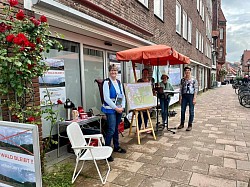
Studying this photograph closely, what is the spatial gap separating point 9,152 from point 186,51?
12.8 meters

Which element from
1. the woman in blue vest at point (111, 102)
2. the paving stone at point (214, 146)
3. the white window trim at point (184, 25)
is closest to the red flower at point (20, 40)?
the woman in blue vest at point (111, 102)

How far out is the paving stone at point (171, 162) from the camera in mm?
3475

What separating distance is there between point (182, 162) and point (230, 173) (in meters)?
0.77

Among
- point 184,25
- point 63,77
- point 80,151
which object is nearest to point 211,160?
point 80,151

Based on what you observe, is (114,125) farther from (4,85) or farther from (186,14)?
(186,14)

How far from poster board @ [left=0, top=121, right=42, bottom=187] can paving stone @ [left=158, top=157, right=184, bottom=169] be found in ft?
7.13

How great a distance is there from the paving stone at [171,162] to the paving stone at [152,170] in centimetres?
13

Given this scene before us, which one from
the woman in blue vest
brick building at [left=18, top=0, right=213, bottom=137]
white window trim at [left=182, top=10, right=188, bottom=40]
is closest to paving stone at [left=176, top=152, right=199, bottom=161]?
the woman in blue vest

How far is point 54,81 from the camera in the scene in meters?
3.92

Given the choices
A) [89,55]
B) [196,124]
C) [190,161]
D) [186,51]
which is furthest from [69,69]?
[186,51]

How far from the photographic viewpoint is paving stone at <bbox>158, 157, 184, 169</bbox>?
11.4ft

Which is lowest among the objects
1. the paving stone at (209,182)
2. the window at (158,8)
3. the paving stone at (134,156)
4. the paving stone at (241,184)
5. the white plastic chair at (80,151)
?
the paving stone at (241,184)

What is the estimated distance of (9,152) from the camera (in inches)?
85.6

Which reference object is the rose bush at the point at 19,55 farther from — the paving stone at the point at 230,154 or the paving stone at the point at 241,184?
the paving stone at the point at 230,154
